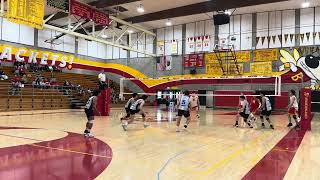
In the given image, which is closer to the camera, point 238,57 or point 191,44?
point 238,57

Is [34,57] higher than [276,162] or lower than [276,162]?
higher

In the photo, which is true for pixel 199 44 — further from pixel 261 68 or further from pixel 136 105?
pixel 136 105

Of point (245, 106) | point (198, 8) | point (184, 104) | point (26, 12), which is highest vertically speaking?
point (198, 8)

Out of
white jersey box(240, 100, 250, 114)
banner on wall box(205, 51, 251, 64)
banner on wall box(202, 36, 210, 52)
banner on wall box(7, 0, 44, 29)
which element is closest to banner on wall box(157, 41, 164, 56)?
banner on wall box(202, 36, 210, 52)

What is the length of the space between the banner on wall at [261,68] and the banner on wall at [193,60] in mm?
5172

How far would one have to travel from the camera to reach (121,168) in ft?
19.6

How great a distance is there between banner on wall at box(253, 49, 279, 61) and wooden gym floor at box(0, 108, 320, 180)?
18.3 meters

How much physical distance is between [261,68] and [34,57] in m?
20.9

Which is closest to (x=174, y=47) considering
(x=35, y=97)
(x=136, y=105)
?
(x=35, y=97)

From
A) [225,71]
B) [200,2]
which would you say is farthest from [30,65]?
[225,71]

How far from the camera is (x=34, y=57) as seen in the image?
27.7 meters

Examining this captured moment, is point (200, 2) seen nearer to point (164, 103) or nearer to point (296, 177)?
point (164, 103)

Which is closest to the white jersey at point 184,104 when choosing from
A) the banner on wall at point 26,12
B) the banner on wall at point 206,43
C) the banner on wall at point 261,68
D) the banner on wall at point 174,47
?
the banner on wall at point 26,12

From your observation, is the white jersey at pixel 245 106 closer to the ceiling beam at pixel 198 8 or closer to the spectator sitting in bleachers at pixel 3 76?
the ceiling beam at pixel 198 8
